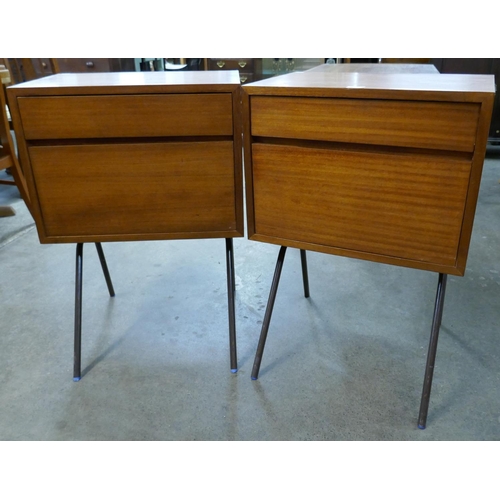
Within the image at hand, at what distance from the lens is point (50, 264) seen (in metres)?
2.08

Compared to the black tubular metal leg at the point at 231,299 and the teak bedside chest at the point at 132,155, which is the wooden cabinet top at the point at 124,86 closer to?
the teak bedside chest at the point at 132,155

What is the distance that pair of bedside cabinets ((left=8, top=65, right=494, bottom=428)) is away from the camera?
1002 millimetres

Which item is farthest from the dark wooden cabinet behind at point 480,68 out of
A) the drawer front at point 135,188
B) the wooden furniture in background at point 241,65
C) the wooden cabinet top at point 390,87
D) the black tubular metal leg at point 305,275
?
the drawer front at point 135,188

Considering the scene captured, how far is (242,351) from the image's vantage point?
4.99ft

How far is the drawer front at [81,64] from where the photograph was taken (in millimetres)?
3773

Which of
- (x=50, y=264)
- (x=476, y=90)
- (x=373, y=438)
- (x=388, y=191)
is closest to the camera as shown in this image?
(x=476, y=90)

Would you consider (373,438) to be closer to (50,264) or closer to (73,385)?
(73,385)

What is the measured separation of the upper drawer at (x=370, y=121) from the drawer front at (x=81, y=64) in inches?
123

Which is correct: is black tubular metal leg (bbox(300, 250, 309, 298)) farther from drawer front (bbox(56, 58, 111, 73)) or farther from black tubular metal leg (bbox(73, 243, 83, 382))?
drawer front (bbox(56, 58, 111, 73))

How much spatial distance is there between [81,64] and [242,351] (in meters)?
3.16

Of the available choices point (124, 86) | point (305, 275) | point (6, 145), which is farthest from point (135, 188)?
point (6, 145)

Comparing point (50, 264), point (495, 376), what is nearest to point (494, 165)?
point (495, 376)

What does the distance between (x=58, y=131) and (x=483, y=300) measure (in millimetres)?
1498

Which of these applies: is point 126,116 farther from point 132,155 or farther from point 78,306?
point 78,306
